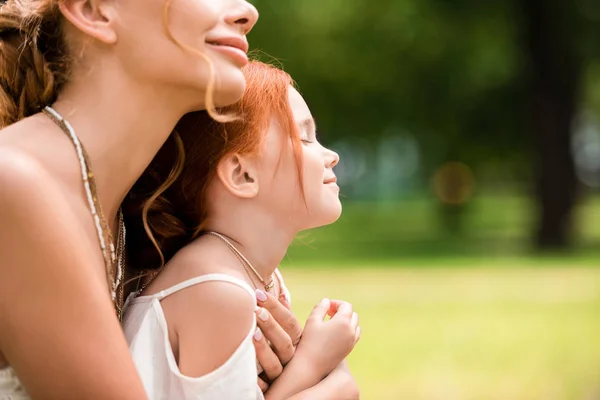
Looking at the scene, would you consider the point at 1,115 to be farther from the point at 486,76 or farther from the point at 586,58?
the point at 486,76

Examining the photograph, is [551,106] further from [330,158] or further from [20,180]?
[20,180]

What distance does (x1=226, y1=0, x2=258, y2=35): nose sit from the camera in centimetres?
204

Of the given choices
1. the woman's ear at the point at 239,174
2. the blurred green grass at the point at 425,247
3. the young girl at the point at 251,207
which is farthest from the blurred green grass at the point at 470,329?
the woman's ear at the point at 239,174

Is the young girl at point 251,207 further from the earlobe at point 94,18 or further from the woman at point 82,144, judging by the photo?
the earlobe at point 94,18

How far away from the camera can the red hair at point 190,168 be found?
2.32 m

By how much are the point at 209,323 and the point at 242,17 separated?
70 cm

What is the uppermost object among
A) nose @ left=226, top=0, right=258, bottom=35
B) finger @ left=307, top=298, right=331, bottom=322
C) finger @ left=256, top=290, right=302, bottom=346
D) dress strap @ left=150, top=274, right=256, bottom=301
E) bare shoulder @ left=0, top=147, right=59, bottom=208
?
nose @ left=226, top=0, right=258, bottom=35

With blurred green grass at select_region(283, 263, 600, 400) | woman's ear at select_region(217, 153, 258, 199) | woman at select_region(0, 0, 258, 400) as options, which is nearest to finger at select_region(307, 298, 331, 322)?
woman's ear at select_region(217, 153, 258, 199)

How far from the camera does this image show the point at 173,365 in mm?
2053

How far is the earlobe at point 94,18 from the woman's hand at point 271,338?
2.41ft

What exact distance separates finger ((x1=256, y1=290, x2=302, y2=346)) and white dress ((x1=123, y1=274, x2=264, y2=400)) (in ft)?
0.51

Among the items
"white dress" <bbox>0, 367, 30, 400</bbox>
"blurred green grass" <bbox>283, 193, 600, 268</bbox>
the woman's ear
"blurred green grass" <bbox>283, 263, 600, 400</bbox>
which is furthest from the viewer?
"blurred green grass" <bbox>283, 193, 600, 268</bbox>

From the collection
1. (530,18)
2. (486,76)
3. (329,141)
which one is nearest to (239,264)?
(530,18)

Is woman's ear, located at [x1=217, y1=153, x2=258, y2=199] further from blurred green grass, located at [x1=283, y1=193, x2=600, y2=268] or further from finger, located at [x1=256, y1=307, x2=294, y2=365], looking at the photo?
blurred green grass, located at [x1=283, y1=193, x2=600, y2=268]
